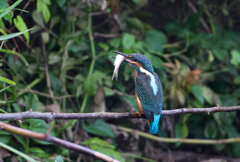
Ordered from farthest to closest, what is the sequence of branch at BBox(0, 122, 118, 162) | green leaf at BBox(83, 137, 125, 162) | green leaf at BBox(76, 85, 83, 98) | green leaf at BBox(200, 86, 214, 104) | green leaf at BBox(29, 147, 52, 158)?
green leaf at BBox(200, 86, 214, 104)
green leaf at BBox(76, 85, 83, 98)
green leaf at BBox(83, 137, 125, 162)
green leaf at BBox(29, 147, 52, 158)
branch at BBox(0, 122, 118, 162)

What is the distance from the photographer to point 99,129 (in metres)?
2.48

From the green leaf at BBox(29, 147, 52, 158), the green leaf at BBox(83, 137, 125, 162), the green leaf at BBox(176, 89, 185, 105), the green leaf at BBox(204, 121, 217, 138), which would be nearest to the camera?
the green leaf at BBox(29, 147, 52, 158)

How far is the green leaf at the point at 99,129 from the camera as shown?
2.45m

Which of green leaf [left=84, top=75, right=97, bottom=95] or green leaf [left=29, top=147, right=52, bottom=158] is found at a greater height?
green leaf [left=84, top=75, right=97, bottom=95]

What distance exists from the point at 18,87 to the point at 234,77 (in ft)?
8.57

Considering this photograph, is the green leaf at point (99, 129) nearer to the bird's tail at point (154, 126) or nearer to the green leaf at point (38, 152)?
A: the green leaf at point (38, 152)

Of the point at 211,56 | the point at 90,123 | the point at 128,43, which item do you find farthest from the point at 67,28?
the point at 211,56

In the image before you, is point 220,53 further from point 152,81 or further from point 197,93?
point 152,81

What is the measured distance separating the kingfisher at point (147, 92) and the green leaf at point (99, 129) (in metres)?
0.62

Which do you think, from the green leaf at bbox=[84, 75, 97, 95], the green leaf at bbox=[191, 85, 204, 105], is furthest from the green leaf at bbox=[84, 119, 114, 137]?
the green leaf at bbox=[191, 85, 204, 105]

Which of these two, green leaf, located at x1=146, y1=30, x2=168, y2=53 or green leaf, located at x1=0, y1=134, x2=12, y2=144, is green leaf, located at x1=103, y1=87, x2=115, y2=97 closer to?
green leaf, located at x1=146, y1=30, x2=168, y2=53

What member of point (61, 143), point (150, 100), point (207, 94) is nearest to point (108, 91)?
point (150, 100)

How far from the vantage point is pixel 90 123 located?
2.52 meters

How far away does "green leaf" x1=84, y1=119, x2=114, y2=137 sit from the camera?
2.45 meters
